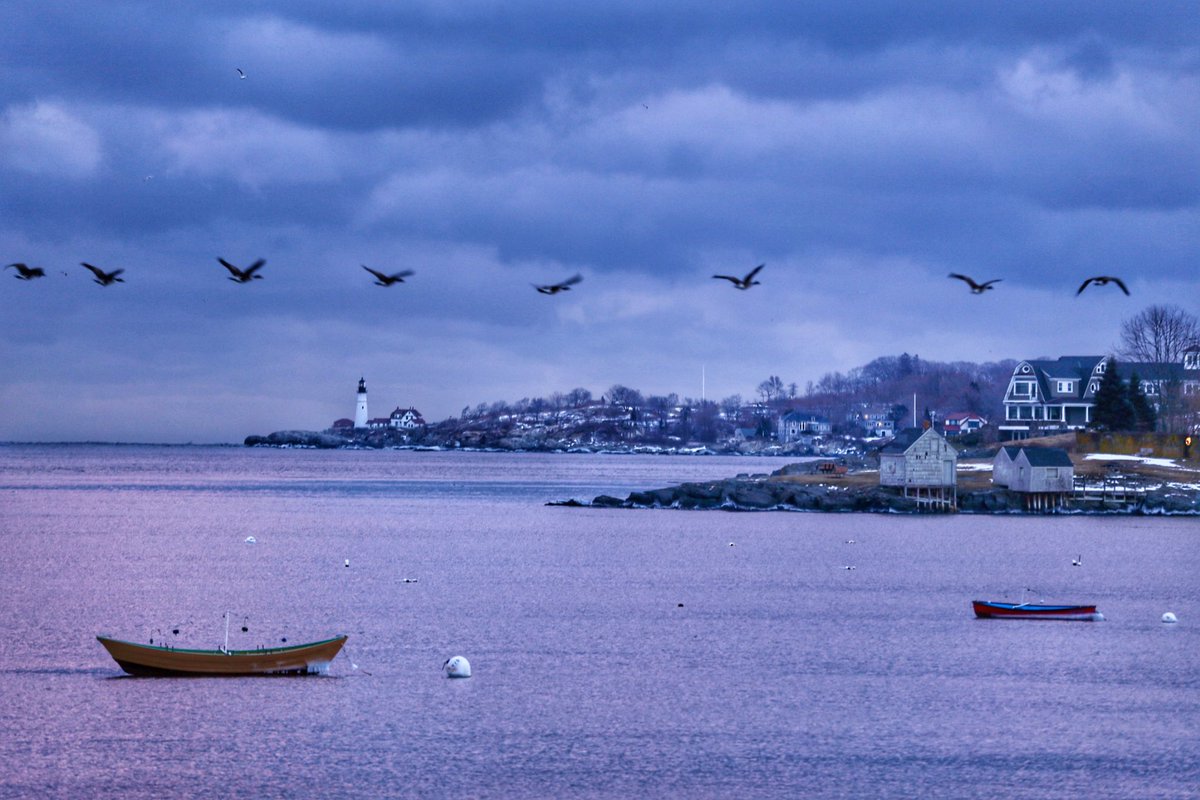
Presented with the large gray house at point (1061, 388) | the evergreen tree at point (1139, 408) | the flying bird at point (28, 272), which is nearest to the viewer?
the flying bird at point (28, 272)

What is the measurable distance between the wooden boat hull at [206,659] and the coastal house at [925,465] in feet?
255

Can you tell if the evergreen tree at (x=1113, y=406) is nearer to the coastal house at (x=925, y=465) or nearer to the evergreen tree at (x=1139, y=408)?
the evergreen tree at (x=1139, y=408)

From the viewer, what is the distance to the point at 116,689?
41188 millimetres

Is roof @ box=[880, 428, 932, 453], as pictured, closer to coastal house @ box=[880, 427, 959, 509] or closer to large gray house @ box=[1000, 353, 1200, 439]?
coastal house @ box=[880, 427, 959, 509]

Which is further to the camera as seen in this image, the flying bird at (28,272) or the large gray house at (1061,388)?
the large gray house at (1061,388)

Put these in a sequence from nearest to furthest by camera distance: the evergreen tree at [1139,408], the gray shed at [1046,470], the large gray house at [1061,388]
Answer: the gray shed at [1046,470]
the evergreen tree at [1139,408]
the large gray house at [1061,388]

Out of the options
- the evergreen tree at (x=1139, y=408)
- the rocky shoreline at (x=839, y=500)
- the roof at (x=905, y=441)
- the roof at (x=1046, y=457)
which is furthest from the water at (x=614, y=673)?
the evergreen tree at (x=1139, y=408)

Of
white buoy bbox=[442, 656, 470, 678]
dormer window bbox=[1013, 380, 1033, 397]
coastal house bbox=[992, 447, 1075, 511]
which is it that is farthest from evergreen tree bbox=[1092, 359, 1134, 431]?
white buoy bbox=[442, 656, 470, 678]

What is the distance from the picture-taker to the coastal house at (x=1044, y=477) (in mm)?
112062

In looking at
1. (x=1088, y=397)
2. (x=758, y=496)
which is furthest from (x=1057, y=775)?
(x=1088, y=397)

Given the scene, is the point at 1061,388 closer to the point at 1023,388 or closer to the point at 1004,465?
the point at 1023,388

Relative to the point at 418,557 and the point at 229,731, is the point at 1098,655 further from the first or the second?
the point at 418,557

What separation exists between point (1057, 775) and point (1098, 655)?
57.0 feet

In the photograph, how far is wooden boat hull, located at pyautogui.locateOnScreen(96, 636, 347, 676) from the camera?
42531 millimetres
